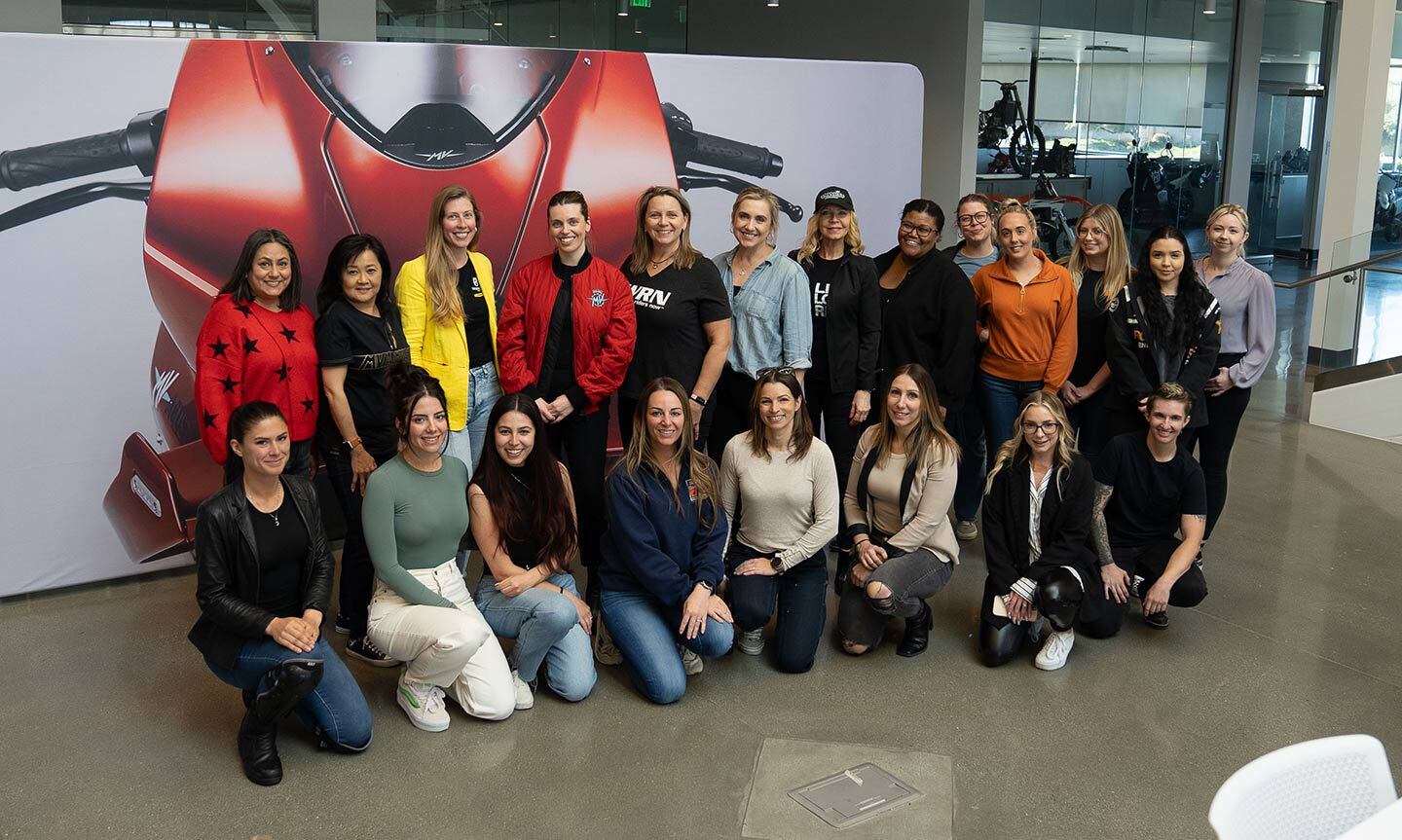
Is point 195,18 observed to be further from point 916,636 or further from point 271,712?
point 916,636

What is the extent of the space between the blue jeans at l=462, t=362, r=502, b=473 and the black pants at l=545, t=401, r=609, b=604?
0.22m

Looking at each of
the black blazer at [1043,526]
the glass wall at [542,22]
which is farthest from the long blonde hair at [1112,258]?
the glass wall at [542,22]

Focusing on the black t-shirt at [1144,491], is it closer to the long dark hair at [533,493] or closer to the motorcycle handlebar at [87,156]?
the long dark hair at [533,493]

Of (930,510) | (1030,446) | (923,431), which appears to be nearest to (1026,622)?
(930,510)

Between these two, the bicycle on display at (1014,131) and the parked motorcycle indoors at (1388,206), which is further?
the bicycle on display at (1014,131)

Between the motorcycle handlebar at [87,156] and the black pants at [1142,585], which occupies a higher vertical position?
the motorcycle handlebar at [87,156]

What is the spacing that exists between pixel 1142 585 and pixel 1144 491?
13.0 inches

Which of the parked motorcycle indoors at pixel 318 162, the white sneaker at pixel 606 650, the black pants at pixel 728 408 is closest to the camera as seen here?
the white sneaker at pixel 606 650

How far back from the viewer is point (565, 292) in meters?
4.15

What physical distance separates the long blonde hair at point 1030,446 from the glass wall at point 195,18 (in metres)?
5.59

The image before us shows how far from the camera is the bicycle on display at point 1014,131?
12.9 metres

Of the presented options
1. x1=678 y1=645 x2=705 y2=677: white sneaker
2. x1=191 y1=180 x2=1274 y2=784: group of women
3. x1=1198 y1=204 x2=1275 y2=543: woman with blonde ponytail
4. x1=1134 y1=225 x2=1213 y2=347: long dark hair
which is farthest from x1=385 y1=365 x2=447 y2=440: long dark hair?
x1=1198 y1=204 x2=1275 y2=543: woman with blonde ponytail

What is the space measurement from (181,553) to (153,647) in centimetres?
71

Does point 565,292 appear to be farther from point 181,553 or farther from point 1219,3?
point 1219,3
